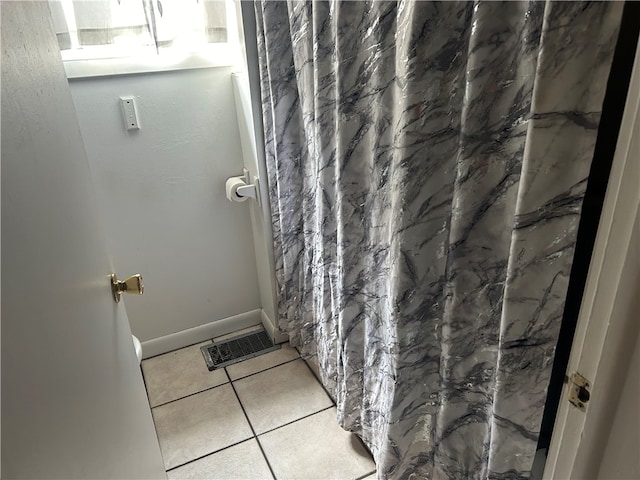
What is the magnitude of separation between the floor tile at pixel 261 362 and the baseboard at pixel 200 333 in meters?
0.24

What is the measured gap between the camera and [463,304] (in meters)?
1.06

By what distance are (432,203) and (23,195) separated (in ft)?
2.48

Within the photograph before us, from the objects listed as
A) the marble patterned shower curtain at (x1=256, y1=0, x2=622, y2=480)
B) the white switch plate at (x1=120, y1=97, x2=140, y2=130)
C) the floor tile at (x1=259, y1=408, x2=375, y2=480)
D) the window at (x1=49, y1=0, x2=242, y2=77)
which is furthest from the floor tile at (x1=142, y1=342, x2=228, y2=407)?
the window at (x1=49, y1=0, x2=242, y2=77)

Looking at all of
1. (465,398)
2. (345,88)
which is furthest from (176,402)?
(345,88)

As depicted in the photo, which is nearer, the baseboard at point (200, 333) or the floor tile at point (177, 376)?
the floor tile at point (177, 376)

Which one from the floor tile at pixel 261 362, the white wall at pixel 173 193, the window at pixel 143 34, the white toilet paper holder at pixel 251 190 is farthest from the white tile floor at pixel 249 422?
the window at pixel 143 34

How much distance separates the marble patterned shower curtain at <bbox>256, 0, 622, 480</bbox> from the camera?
2.55 feet

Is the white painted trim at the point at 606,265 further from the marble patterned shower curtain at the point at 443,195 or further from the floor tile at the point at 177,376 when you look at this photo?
the floor tile at the point at 177,376

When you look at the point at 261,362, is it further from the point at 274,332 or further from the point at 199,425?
the point at 199,425

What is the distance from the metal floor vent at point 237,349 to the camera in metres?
2.22

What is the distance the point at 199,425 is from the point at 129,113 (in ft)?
3.94

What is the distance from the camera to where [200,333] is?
2352 mm

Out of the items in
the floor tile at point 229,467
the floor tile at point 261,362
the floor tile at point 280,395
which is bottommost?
the floor tile at point 229,467

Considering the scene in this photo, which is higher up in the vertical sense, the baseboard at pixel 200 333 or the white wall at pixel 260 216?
the white wall at pixel 260 216
